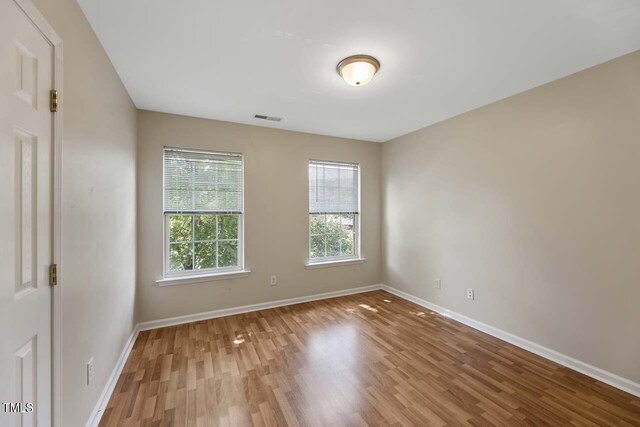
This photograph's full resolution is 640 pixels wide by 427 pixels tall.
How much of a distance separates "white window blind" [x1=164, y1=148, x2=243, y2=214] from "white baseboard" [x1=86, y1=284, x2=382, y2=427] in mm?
1294

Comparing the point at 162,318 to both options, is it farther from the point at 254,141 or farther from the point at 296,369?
the point at 254,141

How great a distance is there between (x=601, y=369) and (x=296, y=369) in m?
2.49

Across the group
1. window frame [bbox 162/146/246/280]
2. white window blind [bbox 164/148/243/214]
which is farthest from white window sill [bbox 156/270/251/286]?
white window blind [bbox 164/148/243/214]

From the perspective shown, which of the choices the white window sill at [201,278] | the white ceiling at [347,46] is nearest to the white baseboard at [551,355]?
the white ceiling at [347,46]

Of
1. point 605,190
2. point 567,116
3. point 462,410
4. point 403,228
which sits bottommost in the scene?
point 462,410

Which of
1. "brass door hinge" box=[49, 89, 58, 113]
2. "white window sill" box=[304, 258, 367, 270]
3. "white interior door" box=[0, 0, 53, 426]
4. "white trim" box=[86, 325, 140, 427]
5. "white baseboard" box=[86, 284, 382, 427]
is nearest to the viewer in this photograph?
"white interior door" box=[0, 0, 53, 426]

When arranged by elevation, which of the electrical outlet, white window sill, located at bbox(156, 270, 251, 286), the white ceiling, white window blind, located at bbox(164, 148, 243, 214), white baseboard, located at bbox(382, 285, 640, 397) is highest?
the white ceiling

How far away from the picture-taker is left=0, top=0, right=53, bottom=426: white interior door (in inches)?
37.1

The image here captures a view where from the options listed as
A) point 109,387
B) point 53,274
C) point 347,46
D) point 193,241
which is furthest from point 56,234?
point 193,241

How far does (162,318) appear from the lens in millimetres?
3180

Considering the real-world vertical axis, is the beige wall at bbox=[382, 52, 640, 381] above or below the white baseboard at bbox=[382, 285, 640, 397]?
above

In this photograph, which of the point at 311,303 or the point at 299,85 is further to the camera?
the point at 311,303

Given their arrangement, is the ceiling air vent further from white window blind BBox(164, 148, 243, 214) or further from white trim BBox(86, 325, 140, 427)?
white trim BBox(86, 325, 140, 427)

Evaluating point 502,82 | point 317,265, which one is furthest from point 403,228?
point 502,82
